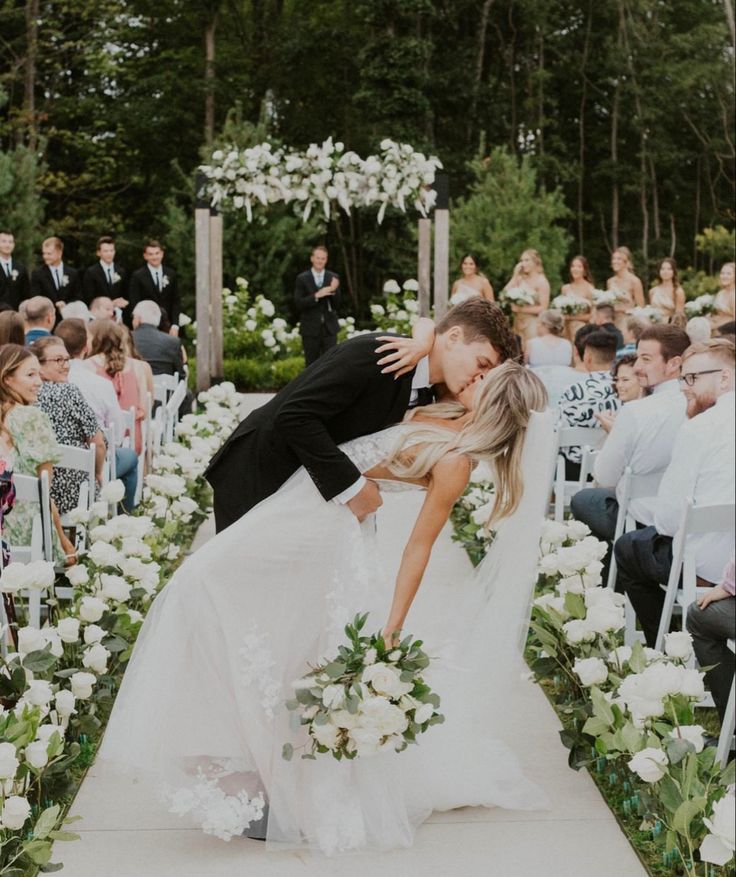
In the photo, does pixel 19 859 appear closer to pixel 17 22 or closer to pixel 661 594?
pixel 661 594

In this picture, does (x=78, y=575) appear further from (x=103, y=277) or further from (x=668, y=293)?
(x=668, y=293)

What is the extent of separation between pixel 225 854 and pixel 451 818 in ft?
2.22

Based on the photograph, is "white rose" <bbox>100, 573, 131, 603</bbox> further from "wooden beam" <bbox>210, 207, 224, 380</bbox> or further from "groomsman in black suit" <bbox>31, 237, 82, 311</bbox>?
"wooden beam" <bbox>210, 207, 224, 380</bbox>

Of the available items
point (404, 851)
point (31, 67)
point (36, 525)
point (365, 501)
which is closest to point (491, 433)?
point (365, 501)

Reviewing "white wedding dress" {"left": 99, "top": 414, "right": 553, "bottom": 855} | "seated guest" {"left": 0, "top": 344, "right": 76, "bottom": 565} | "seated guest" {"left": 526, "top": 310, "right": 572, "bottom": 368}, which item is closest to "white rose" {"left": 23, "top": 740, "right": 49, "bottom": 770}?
"white wedding dress" {"left": 99, "top": 414, "right": 553, "bottom": 855}

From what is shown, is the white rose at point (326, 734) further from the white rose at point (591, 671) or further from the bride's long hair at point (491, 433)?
the white rose at point (591, 671)

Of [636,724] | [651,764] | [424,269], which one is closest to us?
[651,764]

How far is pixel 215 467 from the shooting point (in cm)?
393

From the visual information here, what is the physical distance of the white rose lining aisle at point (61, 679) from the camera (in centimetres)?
324

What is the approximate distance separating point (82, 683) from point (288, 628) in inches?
28.5

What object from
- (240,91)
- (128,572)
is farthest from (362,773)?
(240,91)

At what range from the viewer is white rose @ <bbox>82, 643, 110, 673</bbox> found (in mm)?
4172

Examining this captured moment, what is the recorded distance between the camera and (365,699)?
134 inches

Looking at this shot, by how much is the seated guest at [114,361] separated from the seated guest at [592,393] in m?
2.54
